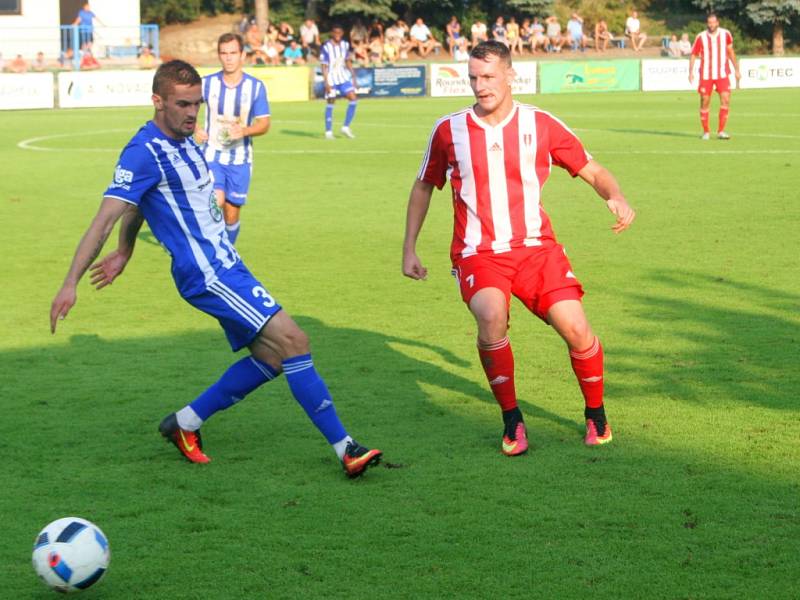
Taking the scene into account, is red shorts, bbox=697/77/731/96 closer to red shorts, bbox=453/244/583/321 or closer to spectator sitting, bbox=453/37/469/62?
red shorts, bbox=453/244/583/321

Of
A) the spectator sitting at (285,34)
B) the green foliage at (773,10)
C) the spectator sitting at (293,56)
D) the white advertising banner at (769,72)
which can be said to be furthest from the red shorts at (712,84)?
the green foliage at (773,10)

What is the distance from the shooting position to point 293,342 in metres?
6.02

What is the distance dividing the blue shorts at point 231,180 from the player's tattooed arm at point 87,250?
18.8 ft

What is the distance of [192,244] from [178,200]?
21 cm

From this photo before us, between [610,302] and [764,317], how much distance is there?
1.21 meters

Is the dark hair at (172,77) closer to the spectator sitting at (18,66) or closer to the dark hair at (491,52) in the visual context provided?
the dark hair at (491,52)

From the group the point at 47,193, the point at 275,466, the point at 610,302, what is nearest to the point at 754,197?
the point at 610,302

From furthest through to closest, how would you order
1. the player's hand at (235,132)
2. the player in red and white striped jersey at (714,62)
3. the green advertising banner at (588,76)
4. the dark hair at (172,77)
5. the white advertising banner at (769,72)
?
the white advertising banner at (769,72)
the green advertising banner at (588,76)
the player in red and white striped jersey at (714,62)
the player's hand at (235,132)
the dark hair at (172,77)

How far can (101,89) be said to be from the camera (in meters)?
35.4

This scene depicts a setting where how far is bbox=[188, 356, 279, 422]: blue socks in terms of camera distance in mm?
6250

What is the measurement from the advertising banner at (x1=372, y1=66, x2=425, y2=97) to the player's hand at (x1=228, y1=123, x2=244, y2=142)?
28.0m

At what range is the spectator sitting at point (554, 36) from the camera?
50.2 metres

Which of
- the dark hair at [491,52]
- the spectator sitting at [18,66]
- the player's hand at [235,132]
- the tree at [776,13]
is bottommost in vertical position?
the player's hand at [235,132]

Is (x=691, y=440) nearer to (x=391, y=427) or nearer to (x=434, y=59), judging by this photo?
(x=391, y=427)
